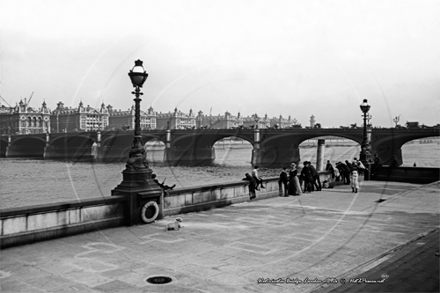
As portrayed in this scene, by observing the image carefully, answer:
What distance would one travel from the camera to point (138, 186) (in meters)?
11.5

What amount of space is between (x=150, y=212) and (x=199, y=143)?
3225 inches

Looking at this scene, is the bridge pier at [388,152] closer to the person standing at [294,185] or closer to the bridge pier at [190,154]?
the bridge pier at [190,154]

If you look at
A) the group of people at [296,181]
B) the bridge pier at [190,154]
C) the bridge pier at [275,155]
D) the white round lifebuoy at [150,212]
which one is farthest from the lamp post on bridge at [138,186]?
the bridge pier at [190,154]

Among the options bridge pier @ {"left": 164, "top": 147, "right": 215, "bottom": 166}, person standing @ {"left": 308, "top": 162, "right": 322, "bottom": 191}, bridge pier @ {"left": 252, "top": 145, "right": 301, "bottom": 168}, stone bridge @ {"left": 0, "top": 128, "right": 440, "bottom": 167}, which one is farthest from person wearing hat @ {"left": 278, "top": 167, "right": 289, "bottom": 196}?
bridge pier @ {"left": 164, "top": 147, "right": 215, "bottom": 166}

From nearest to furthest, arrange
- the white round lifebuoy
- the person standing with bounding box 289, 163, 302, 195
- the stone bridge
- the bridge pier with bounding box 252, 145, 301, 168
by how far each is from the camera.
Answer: the white round lifebuoy < the person standing with bounding box 289, 163, 302, 195 < the stone bridge < the bridge pier with bounding box 252, 145, 301, 168

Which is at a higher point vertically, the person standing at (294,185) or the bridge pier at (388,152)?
the bridge pier at (388,152)

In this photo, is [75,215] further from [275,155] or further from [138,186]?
[275,155]

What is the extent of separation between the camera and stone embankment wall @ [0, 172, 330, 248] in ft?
29.6

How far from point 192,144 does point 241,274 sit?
87193 millimetres

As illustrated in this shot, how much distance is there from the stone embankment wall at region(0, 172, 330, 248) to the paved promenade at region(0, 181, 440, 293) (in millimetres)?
322

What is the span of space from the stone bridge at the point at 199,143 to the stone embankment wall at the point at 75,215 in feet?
178

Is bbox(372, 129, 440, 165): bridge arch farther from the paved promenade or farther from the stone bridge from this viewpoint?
the paved promenade

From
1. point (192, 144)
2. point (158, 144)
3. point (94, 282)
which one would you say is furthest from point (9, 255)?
point (158, 144)

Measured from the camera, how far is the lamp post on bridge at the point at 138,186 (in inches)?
442
